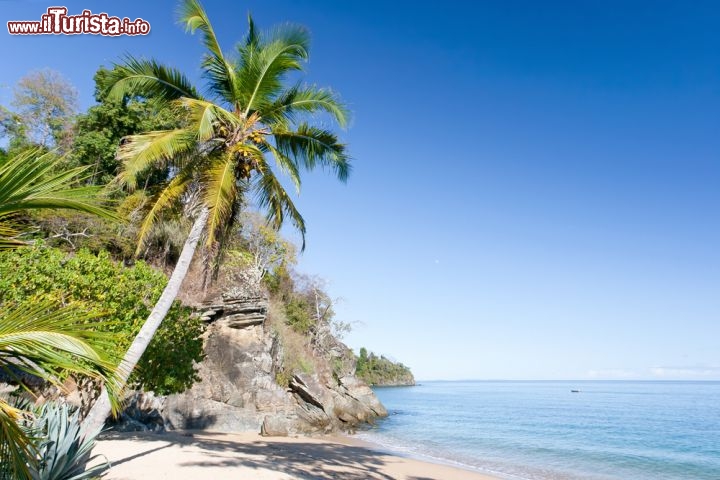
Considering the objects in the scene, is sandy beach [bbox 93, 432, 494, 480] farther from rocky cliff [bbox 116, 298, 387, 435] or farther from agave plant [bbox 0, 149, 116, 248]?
agave plant [bbox 0, 149, 116, 248]

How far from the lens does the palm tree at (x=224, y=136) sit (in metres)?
8.52

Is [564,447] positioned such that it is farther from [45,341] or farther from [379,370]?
[379,370]

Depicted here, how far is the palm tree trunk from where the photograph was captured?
679cm

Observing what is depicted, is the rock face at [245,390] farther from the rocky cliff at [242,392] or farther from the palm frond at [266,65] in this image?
the palm frond at [266,65]

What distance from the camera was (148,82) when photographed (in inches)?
363

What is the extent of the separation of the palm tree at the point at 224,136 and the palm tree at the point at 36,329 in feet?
17.4

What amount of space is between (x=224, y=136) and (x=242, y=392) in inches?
576

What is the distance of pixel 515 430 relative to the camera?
103 ft

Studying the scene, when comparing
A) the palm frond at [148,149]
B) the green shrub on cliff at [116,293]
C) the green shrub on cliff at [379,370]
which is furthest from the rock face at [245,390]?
the green shrub on cliff at [379,370]

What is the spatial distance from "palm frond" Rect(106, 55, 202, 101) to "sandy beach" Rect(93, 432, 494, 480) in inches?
316

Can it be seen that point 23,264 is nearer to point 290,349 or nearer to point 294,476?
point 294,476

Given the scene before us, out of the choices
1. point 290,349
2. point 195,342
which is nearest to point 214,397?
point 195,342

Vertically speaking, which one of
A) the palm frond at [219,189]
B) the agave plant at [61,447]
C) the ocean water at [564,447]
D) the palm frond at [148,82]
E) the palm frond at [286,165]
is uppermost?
the palm frond at [148,82]

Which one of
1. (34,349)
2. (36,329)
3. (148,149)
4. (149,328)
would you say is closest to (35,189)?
(36,329)
